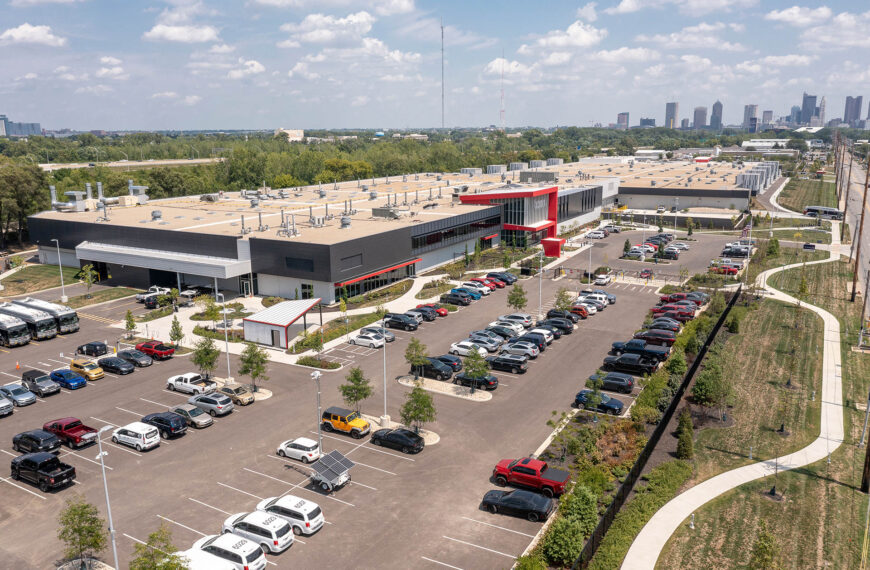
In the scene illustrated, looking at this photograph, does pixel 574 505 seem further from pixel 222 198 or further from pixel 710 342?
pixel 222 198

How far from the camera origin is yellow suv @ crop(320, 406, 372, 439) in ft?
115

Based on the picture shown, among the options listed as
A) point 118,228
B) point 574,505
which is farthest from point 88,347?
point 574,505

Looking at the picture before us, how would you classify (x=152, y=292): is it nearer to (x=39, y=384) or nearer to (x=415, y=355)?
(x=39, y=384)

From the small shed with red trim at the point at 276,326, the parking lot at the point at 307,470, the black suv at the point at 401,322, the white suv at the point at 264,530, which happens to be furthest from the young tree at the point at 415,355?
the white suv at the point at 264,530

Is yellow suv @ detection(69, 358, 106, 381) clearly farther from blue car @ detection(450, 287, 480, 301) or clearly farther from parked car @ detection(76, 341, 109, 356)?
blue car @ detection(450, 287, 480, 301)

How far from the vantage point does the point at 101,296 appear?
6756cm

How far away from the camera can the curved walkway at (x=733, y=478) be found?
81.8 ft

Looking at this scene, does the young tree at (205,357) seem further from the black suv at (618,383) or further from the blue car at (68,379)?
the black suv at (618,383)

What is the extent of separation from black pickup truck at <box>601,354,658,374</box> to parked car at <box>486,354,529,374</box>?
596 cm

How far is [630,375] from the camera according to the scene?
138 feet

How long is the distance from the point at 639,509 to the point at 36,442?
31.8 meters

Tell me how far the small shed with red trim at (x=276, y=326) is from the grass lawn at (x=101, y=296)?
24.6m

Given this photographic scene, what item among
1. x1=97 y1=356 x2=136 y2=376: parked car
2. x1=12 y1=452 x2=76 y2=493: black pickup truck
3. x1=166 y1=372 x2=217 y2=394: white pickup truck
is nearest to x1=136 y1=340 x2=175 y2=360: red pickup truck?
x1=97 y1=356 x2=136 y2=376: parked car

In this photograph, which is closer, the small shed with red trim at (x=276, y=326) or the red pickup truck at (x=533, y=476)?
the red pickup truck at (x=533, y=476)
